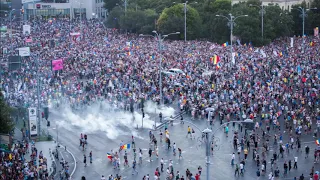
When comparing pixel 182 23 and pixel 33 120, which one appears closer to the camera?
pixel 33 120

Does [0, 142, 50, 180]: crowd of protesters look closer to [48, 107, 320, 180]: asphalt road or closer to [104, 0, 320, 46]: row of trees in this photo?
[48, 107, 320, 180]: asphalt road

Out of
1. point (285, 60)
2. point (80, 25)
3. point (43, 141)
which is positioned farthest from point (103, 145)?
point (80, 25)

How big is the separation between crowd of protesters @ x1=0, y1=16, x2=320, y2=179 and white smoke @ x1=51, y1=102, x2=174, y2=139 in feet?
3.83

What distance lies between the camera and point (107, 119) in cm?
4231

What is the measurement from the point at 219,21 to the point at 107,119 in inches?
1670

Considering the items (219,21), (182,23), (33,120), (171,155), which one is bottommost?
(171,155)

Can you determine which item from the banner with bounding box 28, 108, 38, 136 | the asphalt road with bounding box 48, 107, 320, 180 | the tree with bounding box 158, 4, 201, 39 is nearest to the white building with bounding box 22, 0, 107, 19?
A: the tree with bounding box 158, 4, 201, 39

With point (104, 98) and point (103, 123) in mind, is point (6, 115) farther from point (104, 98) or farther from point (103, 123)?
point (104, 98)

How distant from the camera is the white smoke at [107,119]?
131ft

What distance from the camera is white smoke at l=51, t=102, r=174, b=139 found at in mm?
39969

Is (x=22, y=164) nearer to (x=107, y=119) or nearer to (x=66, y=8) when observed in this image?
(x=107, y=119)

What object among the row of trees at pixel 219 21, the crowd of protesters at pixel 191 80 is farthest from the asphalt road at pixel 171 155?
the row of trees at pixel 219 21

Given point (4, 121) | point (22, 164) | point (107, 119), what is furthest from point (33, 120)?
point (22, 164)

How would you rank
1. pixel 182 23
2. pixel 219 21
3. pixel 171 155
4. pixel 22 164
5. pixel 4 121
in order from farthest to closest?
pixel 182 23
pixel 219 21
pixel 4 121
pixel 171 155
pixel 22 164
